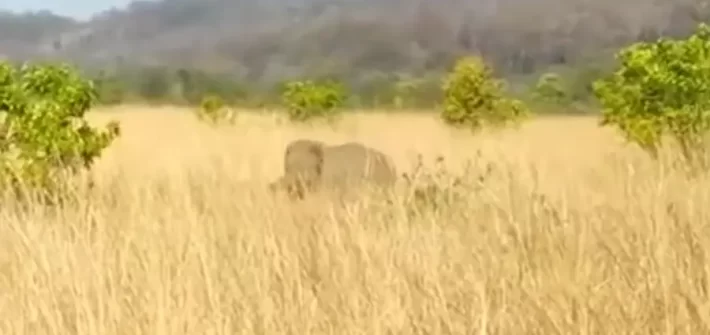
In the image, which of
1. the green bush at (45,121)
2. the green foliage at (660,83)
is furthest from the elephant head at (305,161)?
the green foliage at (660,83)

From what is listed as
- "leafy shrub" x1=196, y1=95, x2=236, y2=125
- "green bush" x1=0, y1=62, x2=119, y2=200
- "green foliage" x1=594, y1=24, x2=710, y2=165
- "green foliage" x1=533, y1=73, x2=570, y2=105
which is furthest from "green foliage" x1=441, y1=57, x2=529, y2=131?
"green foliage" x1=533, y1=73, x2=570, y2=105

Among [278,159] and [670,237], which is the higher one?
[670,237]

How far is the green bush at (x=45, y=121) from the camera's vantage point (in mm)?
7176

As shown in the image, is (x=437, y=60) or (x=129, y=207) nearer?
(x=129, y=207)

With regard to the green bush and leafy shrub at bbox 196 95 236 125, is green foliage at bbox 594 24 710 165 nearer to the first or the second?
the green bush

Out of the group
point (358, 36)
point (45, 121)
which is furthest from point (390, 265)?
point (358, 36)

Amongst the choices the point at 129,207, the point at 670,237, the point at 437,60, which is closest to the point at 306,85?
the point at 129,207

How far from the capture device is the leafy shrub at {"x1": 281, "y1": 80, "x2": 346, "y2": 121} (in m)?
22.1

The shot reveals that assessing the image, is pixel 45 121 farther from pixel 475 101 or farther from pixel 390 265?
pixel 475 101

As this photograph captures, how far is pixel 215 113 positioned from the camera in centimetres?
2202

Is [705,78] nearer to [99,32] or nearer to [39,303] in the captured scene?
[39,303]

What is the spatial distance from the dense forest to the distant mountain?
142mm

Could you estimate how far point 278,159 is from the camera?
1178cm

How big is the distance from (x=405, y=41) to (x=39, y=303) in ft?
376
